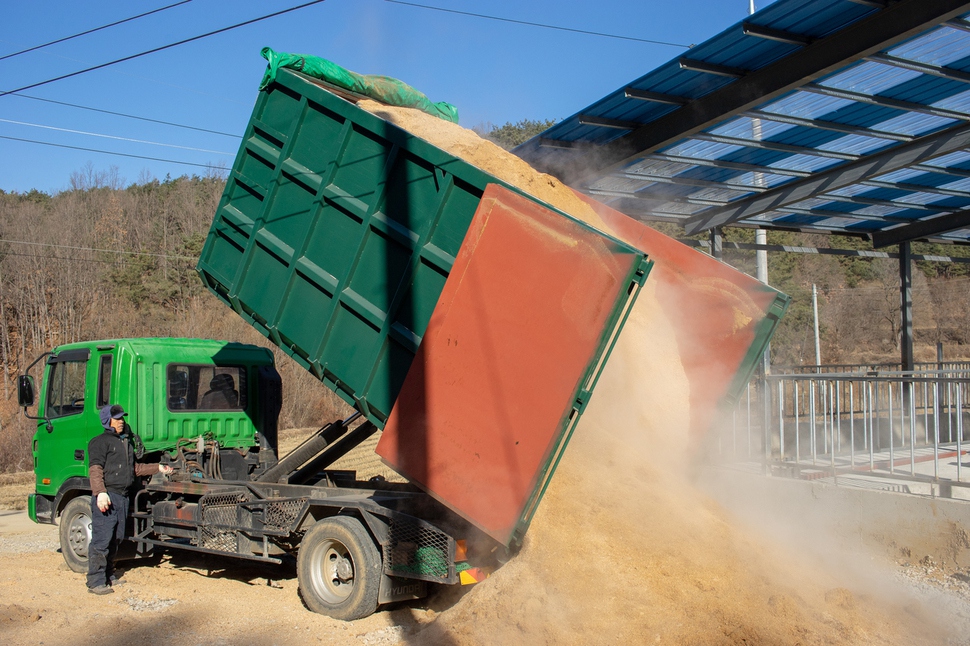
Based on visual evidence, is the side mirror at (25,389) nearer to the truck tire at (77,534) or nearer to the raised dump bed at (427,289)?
the truck tire at (77,534)

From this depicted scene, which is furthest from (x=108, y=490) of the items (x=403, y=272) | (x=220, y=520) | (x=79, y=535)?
(x=403, y=272)

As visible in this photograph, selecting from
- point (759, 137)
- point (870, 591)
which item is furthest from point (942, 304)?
point (870, 591)

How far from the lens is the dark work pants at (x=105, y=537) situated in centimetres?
731

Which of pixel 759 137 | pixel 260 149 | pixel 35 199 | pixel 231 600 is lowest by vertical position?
pixel 231 600

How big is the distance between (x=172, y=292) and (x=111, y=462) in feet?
116

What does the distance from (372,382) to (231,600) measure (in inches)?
112

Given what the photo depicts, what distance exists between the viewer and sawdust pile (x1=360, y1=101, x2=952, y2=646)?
4.79 metres

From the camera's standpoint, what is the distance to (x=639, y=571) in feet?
16.9

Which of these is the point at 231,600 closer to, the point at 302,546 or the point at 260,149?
the point at 302,546

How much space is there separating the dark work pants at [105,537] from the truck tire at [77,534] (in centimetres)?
75

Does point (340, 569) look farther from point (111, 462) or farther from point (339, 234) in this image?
point (111, 462)

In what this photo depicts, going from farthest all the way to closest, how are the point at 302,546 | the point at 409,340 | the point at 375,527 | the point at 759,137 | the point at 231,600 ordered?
the point at 759,137 < the point at 231,600 < the point at 302,546 < the point at 375,527 < the point at 409,340

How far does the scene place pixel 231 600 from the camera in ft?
22.4

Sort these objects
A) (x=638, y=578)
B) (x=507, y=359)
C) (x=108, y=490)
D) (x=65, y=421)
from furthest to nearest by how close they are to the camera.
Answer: (x=65, y=421) → (x=108, y=490) → (x=638, y=578) → (x=507, y=359)
